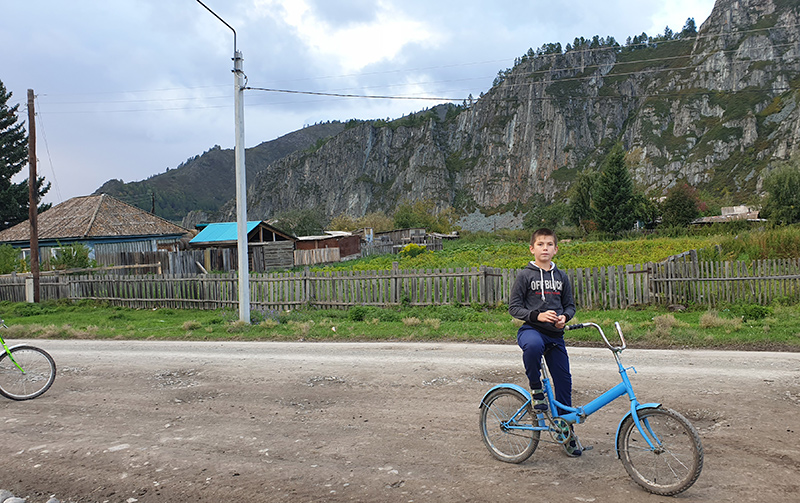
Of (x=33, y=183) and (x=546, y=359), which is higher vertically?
(x=33, y=183)

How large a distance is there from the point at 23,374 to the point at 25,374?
2cm

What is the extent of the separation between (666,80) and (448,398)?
21582cm

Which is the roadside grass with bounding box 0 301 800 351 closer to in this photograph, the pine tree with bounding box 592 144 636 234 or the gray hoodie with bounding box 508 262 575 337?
the gray hoodie with bounding box 508 262 575 337

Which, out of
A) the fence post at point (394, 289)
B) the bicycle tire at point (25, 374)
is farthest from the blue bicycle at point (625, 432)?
the fence post at point (394, 289)

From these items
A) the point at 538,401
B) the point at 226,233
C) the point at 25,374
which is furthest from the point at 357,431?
the point at 226,233

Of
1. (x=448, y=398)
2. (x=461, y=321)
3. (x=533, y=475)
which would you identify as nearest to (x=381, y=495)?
(x=533, y=475)

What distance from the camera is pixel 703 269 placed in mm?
13781

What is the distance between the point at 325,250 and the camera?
37875mm

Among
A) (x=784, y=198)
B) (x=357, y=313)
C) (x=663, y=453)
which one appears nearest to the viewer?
(x=663, y=453)

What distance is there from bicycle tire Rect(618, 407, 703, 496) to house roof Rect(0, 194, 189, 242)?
118 ft

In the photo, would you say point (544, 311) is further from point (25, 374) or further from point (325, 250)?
point (325, 250)

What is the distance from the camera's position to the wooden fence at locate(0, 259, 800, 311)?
1356cm

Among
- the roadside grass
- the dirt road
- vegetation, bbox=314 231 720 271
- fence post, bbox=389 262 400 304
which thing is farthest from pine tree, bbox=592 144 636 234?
the dirt road

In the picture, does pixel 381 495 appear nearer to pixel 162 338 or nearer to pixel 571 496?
pixel 571 496
